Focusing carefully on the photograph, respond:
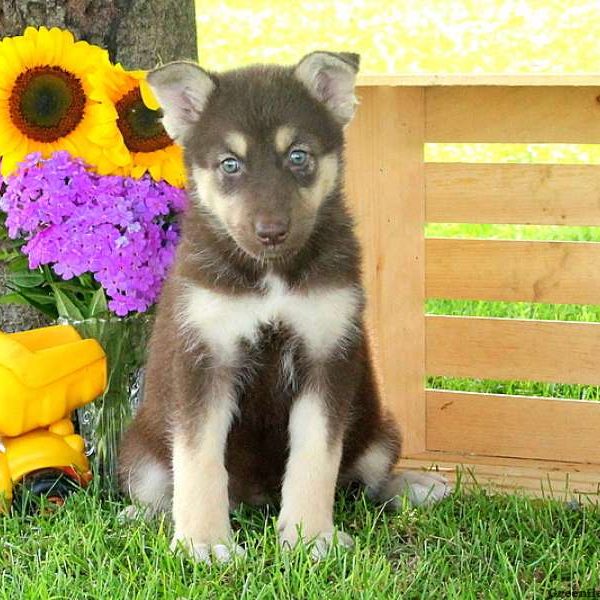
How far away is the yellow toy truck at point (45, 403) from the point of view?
12.0 feet

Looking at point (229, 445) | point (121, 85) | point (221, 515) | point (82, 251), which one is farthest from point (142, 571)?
point (121, 85)

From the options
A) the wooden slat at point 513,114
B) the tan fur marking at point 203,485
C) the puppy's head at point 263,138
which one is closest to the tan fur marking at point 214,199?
the puppy's head at point 263,138

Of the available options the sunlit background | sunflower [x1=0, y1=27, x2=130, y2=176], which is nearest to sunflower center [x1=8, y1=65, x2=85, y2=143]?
sunflower [x1=0, y1=27, x2=130, y2=176]

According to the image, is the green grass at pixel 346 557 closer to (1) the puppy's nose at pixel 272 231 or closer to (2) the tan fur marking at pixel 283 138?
(1) the puppy's nose at pixel 272 231

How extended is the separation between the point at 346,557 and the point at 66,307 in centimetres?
134

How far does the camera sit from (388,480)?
155 inches

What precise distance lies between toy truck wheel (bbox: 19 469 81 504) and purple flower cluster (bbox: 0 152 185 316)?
0.58 meters

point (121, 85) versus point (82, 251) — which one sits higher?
point (121, 85)

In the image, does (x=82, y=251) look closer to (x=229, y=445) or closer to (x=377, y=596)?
(x=229, y=445)

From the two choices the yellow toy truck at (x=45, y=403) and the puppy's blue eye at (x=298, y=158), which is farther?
the yellow toy truck at (x=45, y=403)

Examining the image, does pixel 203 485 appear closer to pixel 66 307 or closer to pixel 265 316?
pixel 265 316

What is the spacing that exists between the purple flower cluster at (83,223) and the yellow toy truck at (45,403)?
0.72 feet

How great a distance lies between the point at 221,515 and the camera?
3352mm

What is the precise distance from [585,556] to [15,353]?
1862 millimetres
